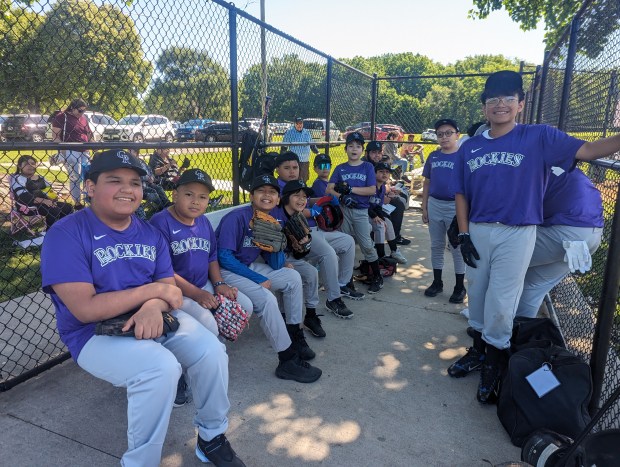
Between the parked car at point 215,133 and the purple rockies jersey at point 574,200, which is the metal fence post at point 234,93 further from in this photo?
the purple rockies jersey at point 574,200

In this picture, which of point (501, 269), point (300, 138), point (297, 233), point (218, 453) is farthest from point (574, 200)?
point (300, 138)

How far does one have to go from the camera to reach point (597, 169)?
12.1ft

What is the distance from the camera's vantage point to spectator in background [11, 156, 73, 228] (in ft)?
16.9

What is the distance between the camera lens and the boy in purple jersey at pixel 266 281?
296 centimetres

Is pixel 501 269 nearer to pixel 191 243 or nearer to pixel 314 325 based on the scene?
pixel 314 325

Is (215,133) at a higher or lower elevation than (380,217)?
higher

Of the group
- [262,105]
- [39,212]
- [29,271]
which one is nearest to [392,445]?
[262,105]

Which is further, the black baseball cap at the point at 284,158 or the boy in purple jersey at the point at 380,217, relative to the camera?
the boy in purple jersey at the point at 380,217

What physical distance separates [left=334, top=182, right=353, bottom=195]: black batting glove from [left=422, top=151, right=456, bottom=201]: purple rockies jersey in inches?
37.6

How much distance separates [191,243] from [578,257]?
257cm

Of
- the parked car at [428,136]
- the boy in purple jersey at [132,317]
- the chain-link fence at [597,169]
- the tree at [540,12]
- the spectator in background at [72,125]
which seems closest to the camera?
the boy in purple jersey at [132,317]

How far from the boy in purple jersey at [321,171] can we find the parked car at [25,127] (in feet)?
9.33

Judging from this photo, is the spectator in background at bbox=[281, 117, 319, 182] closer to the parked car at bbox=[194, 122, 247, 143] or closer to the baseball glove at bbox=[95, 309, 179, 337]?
the parked car at bbox=[194, 122, 247, 143]

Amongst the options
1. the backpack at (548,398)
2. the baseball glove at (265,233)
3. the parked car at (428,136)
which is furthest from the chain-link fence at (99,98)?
the parked car at (428,136)
